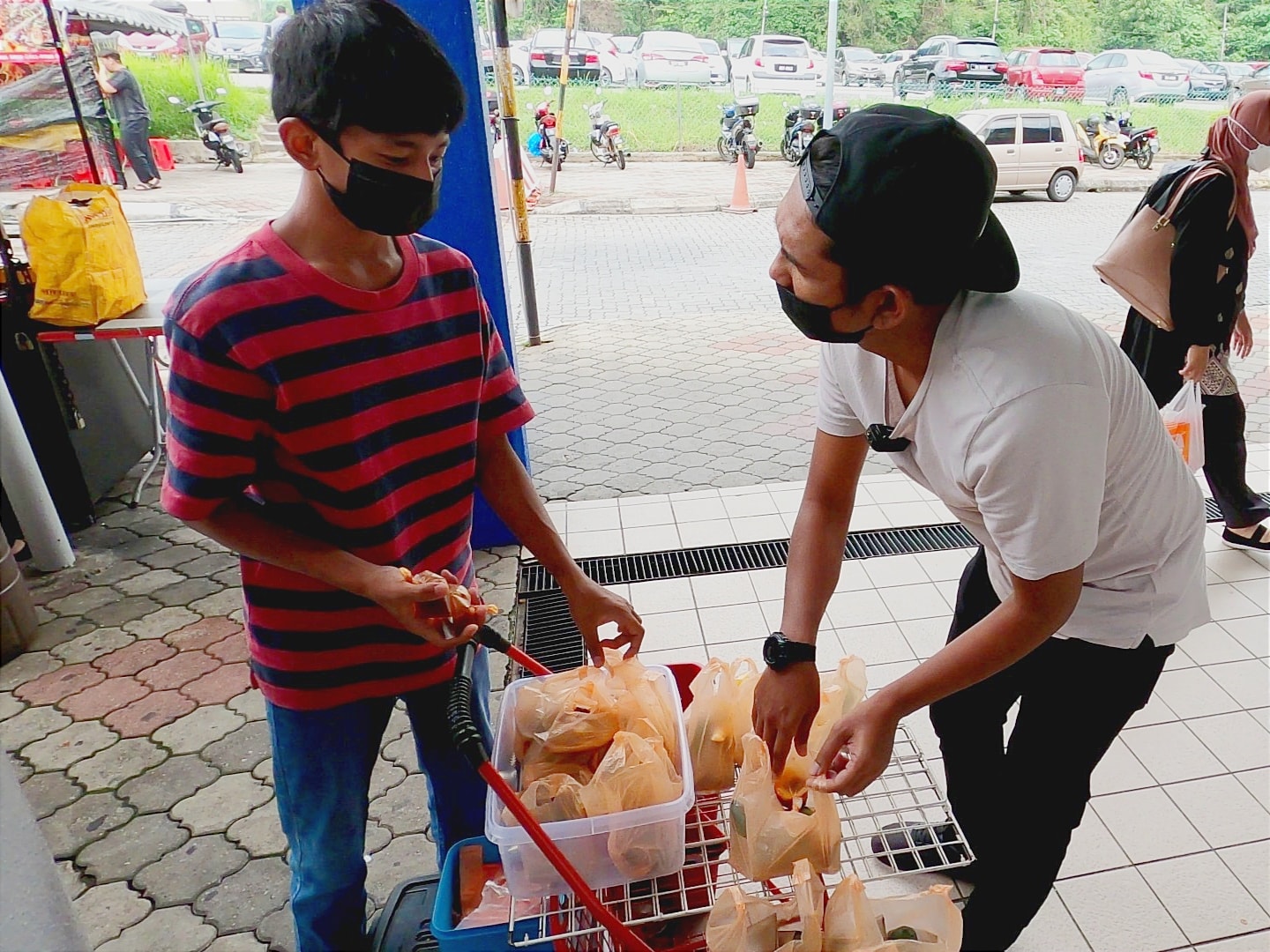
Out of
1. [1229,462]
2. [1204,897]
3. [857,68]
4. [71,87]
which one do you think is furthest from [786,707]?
[857,68]

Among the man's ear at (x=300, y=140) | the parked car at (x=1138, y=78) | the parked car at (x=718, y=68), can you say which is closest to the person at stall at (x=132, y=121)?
the man's ear at (x=300, y=140)

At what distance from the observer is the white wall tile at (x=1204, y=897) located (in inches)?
77.6

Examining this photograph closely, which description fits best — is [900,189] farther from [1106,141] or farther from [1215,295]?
[1106,141]

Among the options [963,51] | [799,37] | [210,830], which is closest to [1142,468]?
[210,830]

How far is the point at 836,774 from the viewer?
1.17 metres

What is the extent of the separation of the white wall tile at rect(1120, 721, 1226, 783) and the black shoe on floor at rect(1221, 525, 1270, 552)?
4.37ft

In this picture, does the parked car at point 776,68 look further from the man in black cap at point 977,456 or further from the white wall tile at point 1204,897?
the man in black cap at point 977,456

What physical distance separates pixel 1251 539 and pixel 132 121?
49.8ft

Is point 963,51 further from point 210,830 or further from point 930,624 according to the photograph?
point 210,830

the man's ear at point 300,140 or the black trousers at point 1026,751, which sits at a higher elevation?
the man's ear at point 300,140

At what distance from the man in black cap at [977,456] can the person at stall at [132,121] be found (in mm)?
12620

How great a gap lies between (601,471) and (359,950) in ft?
9.97

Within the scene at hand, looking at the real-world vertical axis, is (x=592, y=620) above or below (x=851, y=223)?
below

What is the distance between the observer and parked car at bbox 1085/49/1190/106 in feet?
59.6
